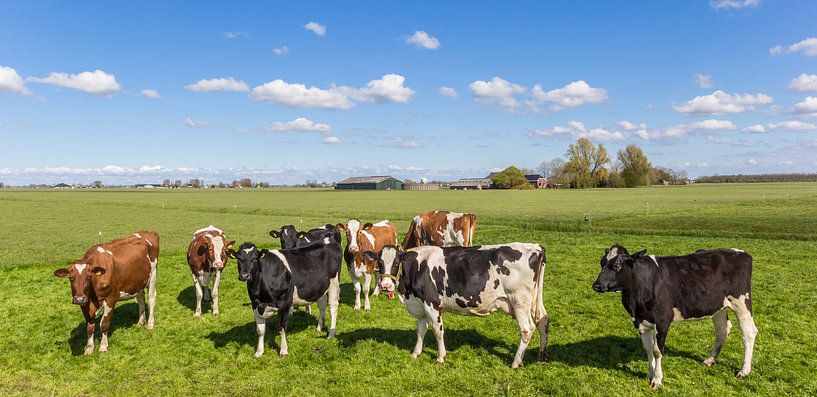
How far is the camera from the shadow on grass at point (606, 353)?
8109 millimetres

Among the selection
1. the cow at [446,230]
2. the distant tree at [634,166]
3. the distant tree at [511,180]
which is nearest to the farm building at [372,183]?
the distant tree at [511,180]

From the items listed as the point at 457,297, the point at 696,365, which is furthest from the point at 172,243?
the point at 696,365

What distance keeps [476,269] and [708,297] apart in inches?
148

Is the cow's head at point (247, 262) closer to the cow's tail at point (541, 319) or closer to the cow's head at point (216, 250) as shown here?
the cow's head at point (216, 250)

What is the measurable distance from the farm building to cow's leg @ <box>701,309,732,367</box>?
153 metres

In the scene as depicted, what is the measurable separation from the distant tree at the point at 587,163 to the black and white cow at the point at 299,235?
396 ft

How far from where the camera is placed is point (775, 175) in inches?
7785

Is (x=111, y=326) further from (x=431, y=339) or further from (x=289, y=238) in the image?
(x=431, y=339)

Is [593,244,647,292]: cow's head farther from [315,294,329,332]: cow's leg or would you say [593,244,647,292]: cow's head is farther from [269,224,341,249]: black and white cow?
[269,224,341,249]: black and white cow

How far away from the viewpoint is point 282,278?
28.7 feet

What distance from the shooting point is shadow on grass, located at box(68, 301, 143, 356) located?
9502mm

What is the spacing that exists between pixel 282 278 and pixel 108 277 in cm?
363

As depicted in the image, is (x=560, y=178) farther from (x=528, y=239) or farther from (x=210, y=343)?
(x=210, y=343)

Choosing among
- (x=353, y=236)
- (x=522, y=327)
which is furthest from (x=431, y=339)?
(x=353, y=236)
